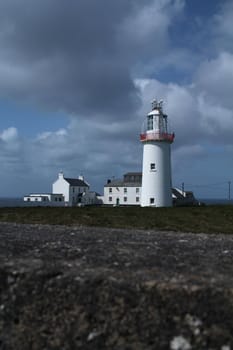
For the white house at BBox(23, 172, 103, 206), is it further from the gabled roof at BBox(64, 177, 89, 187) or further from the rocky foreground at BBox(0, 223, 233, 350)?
the rocky foreground at BBox(0, 223, 233, 350)

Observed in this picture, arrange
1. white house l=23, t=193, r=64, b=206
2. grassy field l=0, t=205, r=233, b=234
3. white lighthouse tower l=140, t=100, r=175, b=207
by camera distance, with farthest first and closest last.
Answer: white house l=23, t=193, r=64, b=206 < white lighthouse tower l=140, t=100, r=175, b=207 < grassy field l=0, t=205, r=233, b=234

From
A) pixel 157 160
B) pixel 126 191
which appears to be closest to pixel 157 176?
pixel 157 160

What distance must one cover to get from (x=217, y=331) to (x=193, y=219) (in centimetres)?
2004

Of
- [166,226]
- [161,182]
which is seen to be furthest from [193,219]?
[161,182]

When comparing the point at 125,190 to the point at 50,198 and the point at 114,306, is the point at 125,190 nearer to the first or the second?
the point at 50,198

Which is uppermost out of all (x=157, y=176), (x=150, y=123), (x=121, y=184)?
(x=150, y=123)

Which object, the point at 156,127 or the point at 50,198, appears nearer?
the point at 156,127

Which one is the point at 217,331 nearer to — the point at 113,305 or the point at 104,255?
the point at 113,305

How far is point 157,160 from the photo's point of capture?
4428cm

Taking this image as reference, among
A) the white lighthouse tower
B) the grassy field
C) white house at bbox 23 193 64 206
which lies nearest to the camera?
the grassy field

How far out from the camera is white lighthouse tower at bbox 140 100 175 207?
43.8 m

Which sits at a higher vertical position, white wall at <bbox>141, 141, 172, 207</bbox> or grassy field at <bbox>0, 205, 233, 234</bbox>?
white wall at <bbox>141, 141, 172, 207</bbox>

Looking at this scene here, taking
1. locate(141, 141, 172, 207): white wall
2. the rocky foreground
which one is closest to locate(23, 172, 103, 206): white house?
locate(141, 141, 172, 207): white wall

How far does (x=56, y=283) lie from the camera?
2.98 metres
